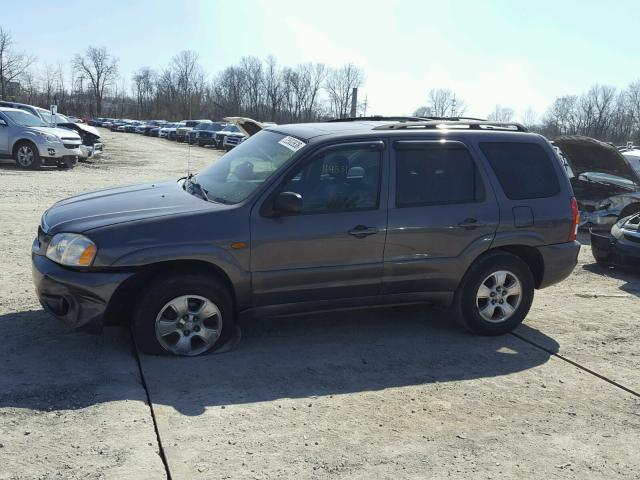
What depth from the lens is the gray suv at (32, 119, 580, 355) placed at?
4.30m

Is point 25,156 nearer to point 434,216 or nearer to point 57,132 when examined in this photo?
point 57,132

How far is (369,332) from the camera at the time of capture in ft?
17.5

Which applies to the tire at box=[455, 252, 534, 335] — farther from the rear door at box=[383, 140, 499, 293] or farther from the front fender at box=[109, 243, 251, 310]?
the front fender at box=[109, 243, 251, 310]

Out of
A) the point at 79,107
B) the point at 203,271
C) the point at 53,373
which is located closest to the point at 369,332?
the point at 203,271

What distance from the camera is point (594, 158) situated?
34.9ft

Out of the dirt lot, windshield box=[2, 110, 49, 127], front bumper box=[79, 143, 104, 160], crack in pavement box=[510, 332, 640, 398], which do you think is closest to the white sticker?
the dirt lot

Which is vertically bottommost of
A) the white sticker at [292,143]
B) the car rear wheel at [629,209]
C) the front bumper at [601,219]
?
the front bumper at [601,219]

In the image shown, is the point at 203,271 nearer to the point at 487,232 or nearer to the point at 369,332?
the point at 369,332

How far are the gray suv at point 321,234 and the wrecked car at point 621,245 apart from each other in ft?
9.28

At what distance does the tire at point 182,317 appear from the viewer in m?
4.33

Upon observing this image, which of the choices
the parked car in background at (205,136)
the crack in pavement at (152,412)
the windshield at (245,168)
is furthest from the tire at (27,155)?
the parked car in background at (205,136)

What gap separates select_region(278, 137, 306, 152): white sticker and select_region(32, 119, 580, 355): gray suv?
3cm

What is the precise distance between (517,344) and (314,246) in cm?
212

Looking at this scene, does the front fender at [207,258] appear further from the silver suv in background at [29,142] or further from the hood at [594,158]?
the silver suv in background at [29,142]
